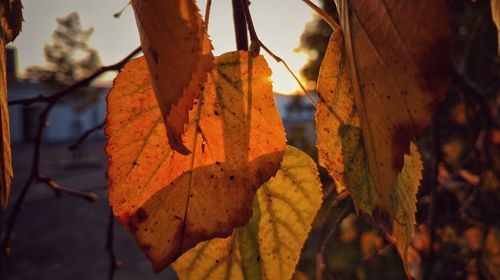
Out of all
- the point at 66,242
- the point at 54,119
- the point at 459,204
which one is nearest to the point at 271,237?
the point at 459,204

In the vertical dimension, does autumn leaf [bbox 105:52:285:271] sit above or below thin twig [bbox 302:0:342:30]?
below

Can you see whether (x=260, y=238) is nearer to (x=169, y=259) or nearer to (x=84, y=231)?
(x=169, y=259)

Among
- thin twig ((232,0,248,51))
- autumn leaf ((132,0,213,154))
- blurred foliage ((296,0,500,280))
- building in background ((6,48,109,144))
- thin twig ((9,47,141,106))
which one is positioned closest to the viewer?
autumn leaf ((132,0,213,154))

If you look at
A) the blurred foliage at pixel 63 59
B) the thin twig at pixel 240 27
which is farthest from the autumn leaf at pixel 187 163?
the blurred foliage at pixel 63 59

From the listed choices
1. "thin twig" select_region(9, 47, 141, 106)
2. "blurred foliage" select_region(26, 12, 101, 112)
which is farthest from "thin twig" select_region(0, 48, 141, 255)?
"blurred foliage" select_region(26, 12, 101, 112)

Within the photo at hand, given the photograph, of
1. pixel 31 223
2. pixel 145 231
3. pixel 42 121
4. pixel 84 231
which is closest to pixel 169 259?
pixel 145 231

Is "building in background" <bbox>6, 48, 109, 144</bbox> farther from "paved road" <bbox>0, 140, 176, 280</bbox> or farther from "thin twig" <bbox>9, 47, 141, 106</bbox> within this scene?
"thin twig" <bbox>9, 47, 141, 106</bbox>

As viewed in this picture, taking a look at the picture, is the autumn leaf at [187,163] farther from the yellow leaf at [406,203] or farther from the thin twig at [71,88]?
the thin twig at [71,88]
